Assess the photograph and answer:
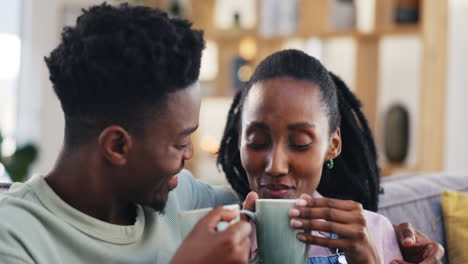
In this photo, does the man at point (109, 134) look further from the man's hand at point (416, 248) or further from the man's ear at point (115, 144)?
the man's hand at point (416, 248)

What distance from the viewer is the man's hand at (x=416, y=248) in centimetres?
137

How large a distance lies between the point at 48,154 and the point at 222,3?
2004 millimetres

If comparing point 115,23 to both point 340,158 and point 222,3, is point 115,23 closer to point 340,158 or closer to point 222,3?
point 340,158

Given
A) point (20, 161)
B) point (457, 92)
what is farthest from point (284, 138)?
point (20, 161)

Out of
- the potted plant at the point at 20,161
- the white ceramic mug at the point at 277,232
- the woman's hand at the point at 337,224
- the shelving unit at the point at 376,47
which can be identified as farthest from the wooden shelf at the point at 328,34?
the white ceramic mug at the point at 277,232

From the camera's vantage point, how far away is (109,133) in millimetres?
1057

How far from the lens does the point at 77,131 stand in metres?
1.09

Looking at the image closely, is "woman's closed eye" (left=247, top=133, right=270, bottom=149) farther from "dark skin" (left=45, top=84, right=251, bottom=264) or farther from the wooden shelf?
the wooden shelf

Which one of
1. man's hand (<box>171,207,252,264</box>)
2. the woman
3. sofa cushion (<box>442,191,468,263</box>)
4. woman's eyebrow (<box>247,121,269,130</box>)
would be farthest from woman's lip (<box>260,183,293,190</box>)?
sofa cushion (<box>442,191,468,263</box>)

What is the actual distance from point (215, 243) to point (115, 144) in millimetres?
252

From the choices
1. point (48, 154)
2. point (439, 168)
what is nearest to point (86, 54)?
point (439, 168)

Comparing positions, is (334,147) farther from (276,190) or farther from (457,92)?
(457,92)

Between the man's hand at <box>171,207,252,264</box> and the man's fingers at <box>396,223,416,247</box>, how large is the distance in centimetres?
54

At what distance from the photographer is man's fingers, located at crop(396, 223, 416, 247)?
1.38 m
